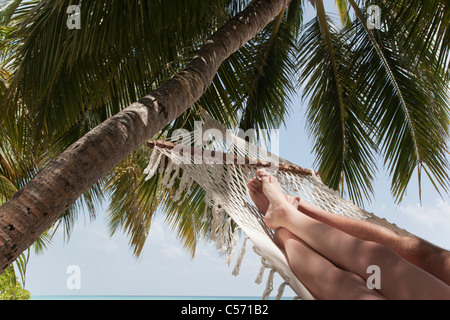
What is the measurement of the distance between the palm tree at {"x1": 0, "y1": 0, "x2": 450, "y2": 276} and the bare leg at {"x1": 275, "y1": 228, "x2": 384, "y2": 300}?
2.08ft

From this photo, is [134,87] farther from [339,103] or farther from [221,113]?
[339,103]

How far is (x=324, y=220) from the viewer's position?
1518mm

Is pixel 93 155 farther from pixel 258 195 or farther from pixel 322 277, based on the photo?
pixel 258 195

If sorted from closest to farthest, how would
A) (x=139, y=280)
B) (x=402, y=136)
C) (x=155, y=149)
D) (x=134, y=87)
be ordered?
(x=155, y=149) < (x=134, y=87) < (x=402, y=136) < (x=139, y=280)

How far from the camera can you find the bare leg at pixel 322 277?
3.16 ft

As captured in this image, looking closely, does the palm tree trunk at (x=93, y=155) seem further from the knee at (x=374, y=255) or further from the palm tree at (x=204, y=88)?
the knee at (x=374, y=255)

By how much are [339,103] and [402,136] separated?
0.56 m

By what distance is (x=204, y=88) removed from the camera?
1.78 m

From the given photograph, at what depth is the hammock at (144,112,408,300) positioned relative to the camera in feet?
4.11

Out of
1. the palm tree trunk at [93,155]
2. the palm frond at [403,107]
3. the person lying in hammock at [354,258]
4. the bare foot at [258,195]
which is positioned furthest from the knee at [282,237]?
the palm frond at [403,107]

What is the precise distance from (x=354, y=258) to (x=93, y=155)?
785mm

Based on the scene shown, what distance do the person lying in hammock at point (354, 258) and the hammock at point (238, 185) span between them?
0.05 meters

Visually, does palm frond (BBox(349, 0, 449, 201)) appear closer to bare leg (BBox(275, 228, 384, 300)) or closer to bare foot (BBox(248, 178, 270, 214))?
bare foot (BBox(248, 178, 270, 214))
